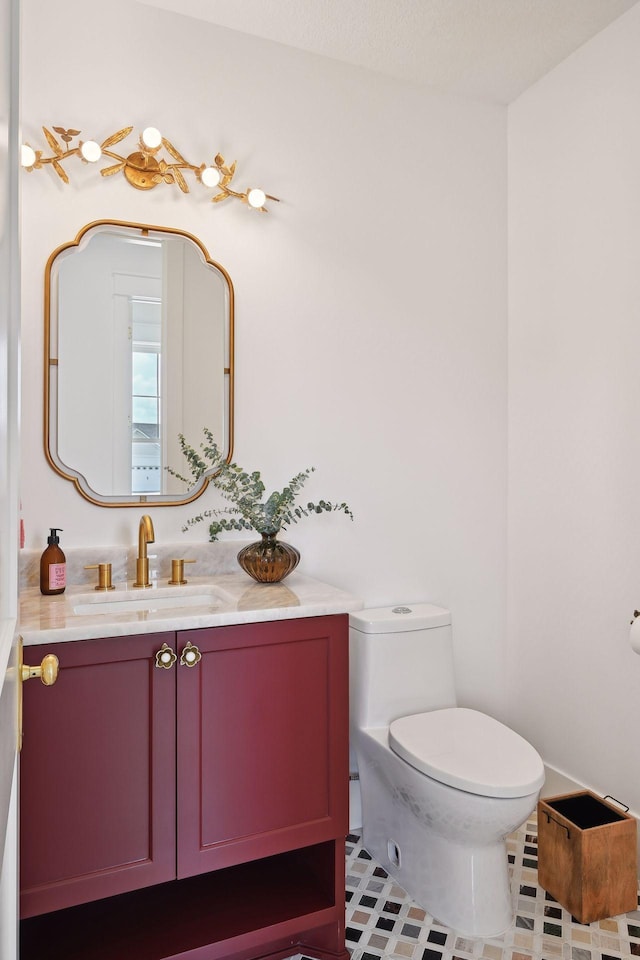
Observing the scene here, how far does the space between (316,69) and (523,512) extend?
1706mm

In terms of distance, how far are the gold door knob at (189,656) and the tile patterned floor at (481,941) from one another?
0.87m

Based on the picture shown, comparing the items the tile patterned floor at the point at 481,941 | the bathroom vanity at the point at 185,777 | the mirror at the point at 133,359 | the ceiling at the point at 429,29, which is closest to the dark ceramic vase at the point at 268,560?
the bathroom vanity at the point at 185,777

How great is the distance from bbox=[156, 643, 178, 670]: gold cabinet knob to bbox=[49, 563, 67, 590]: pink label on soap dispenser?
434 millimetres

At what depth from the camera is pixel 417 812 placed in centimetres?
180

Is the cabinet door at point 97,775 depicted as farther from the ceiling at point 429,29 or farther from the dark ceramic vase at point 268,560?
the ceiling at point 429,29

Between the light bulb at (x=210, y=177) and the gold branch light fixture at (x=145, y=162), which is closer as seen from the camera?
the gold branch light fixture at (x=145, y=162)

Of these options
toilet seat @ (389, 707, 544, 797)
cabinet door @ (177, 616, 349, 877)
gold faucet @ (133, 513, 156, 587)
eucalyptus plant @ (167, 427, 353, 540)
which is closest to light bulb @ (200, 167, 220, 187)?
eucalyptus plant @ (167, 427, 353, 540)

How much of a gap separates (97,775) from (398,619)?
1023mm

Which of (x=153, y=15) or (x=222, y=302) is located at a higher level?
(x=153, y=15)

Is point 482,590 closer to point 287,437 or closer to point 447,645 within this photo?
point 447,645

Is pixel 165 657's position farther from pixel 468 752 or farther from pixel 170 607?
pixel 468 752

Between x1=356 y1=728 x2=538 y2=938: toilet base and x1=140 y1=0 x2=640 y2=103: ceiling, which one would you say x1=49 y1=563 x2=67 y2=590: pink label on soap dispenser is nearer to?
x1=356 y1=728 x2=538 y2=938: toilet base

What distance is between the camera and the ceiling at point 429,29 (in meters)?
2.00

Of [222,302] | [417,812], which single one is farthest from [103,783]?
[222,302]
